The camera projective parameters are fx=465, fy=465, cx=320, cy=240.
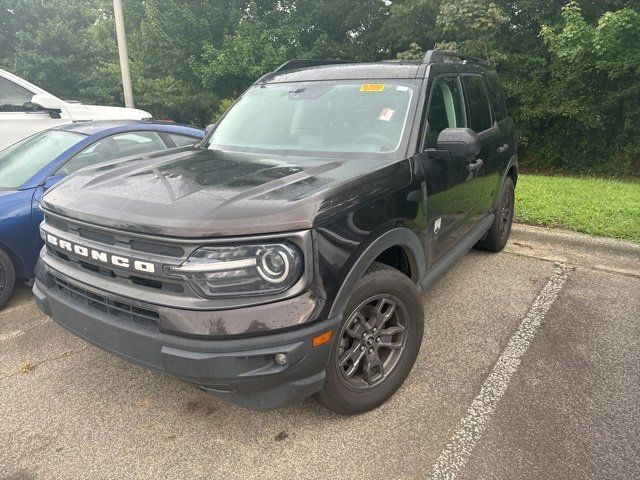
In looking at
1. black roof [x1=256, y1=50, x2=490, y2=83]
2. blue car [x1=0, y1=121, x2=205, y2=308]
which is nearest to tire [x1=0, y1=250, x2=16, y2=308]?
blue car [x1=0, y1=121, x2=205, y2=308]

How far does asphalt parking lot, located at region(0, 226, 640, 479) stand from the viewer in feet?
7.27

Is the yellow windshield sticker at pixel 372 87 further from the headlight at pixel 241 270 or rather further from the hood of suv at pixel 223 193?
the headlight at pixel 241 270

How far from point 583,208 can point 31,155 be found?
6287 mm

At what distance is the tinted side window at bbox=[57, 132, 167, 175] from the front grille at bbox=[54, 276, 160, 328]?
2.20 meters

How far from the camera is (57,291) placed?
2492 millimetres

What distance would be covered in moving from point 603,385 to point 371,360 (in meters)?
1.45

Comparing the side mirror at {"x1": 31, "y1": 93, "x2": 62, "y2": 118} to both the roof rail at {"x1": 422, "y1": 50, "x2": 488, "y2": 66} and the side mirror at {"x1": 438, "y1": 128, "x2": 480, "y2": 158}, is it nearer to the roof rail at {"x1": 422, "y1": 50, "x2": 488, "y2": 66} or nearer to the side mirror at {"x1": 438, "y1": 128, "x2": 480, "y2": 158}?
the roof rail at {"x1": 422, "y1": 50, "x2": 488, "y2": 66}

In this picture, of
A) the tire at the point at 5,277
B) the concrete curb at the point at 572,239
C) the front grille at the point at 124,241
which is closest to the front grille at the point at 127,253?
the front grille at the point at 124,241

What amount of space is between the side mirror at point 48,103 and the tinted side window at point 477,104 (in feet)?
20.0

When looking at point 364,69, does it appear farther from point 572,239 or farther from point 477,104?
point 572,239

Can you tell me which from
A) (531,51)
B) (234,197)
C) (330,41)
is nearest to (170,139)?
(234,197)

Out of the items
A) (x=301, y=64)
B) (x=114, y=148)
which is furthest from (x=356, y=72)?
(x=114, y=148)

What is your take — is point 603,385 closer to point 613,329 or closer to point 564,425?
point 564,425

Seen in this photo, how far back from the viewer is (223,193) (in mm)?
2172
